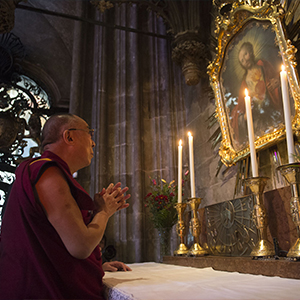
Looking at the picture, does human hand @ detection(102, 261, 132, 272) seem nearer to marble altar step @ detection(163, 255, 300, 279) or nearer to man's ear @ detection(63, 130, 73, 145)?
marble altar step @ detection(163, 255, 300, 279)

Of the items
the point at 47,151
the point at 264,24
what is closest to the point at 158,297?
the point at 47,151

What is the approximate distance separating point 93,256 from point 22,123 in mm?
8404

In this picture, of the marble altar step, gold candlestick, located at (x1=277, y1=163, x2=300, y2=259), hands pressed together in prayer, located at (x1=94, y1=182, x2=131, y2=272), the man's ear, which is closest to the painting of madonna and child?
gold candlestick, located at (x1=277, y1=163, x2=300, y2=259)

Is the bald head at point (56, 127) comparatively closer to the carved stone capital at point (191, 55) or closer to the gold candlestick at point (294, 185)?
the gold candlestick at point (294, 185)

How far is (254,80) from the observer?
2975 millimetres

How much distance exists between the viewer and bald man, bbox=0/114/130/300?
1124 mm

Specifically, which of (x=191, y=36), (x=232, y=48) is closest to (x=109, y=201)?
(x=232, y=48)

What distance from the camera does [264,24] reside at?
2.84 meters

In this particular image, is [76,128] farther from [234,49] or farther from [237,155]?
[234,49]

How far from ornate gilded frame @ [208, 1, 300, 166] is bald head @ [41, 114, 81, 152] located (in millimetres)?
1640

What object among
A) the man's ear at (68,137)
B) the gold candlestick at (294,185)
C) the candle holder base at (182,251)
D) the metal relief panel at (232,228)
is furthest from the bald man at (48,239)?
the candle holder base at (182,251)

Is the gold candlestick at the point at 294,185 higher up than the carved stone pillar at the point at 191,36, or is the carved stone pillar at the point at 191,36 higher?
the carved stone pillar at the point at 191,36

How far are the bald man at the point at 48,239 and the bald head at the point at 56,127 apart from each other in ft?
0.59

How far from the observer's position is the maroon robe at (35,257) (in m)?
1.12
